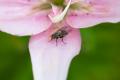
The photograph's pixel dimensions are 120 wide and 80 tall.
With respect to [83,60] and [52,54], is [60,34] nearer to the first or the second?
[52,54]

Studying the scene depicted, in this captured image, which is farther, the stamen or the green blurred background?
the green blurred background

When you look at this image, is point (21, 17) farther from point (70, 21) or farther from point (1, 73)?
point (1, 73)

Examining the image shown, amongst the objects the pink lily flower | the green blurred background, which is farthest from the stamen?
the green blurred background

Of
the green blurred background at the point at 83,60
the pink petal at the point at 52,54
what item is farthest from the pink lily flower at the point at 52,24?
the green blurred background at the point at 83,60

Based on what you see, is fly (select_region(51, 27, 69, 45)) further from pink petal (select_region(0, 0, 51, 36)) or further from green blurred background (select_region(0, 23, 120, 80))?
green blurred background (select_region(0, 23, 120, 80))

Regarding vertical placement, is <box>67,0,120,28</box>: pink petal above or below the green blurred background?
above

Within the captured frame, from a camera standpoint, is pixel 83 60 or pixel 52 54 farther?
pixel 83 60

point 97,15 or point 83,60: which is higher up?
point 97,15

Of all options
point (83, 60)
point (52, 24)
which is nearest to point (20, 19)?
point (52, 24)
